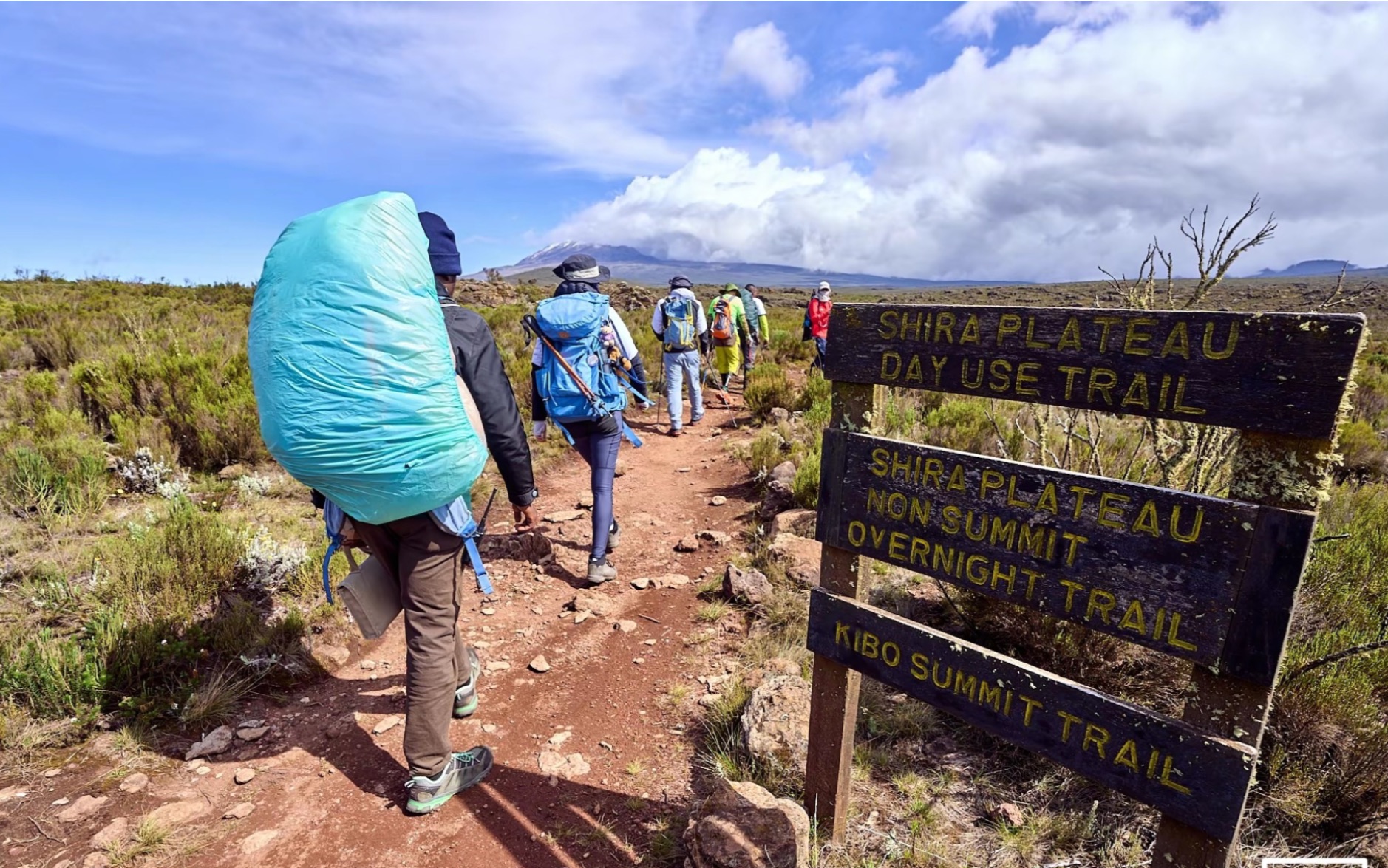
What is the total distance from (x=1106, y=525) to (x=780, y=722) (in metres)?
1.69

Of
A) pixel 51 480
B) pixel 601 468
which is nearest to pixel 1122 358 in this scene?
pixel 601 468

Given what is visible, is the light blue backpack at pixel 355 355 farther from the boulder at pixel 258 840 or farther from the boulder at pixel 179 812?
the boulder at pixel 179 812

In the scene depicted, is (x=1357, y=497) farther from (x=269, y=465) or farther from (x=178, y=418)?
(x=178, y=418)

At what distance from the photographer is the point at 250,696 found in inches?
131

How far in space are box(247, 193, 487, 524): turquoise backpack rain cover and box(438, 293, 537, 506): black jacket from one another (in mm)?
405

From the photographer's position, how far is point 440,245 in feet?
9.45

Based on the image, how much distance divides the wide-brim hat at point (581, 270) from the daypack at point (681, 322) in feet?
11.4

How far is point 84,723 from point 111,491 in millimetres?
3188

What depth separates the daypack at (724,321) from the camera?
9391 millimetres

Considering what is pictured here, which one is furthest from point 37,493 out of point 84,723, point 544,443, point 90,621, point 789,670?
point 789,670

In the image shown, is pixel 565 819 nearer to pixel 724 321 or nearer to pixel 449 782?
pixel 449 782

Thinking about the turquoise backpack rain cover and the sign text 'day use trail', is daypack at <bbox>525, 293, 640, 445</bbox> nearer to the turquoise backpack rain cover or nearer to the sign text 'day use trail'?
the turquoise backpack rain cover

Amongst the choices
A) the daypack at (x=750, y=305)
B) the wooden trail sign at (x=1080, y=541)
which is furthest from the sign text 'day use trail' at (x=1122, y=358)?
the daypack at (x=750, y=305)

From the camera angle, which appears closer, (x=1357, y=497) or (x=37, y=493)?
(x=1357, y=497)
